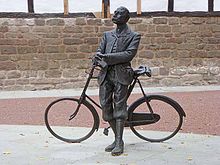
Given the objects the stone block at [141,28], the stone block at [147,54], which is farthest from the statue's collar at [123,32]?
the stone block at [147,54]

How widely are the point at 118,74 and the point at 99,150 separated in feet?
3.18

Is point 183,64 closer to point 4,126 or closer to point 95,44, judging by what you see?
point 95,44

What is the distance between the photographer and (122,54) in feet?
19.0

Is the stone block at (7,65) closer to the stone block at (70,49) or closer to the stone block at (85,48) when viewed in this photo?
the stone block at (70,49)

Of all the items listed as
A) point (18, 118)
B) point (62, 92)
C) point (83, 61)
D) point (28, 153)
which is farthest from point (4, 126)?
point (83, 61)

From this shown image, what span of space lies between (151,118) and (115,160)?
38.7 inches

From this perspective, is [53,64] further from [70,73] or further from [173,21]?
[173,21]

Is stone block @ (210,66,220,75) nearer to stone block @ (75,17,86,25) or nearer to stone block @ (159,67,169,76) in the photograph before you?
stone block @ (159,67,169,76)

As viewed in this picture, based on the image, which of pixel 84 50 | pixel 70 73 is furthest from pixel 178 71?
pixel 70 73

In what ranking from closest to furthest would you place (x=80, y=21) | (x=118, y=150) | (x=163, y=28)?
(x=118, y=150), (x=80, y=21), (x=163, y=28)

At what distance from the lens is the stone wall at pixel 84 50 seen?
13.4 m

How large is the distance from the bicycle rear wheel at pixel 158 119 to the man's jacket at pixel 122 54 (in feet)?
1.67

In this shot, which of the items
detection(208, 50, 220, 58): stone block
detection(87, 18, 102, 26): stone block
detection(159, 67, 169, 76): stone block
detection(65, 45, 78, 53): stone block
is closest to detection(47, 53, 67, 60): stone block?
detection(65, 45, 78, 53): stone block

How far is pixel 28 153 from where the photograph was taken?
19.3 ft
